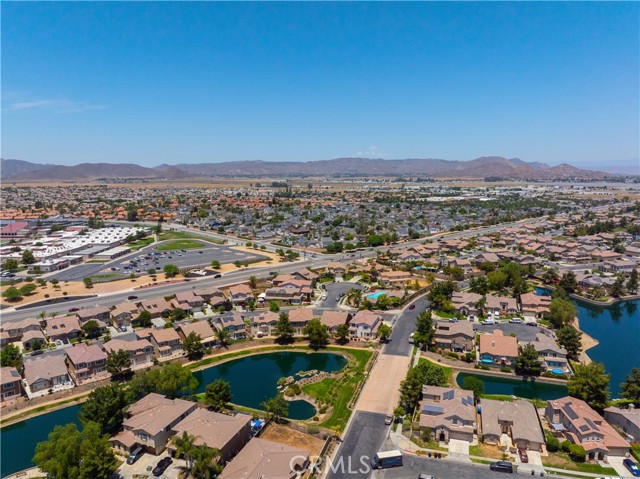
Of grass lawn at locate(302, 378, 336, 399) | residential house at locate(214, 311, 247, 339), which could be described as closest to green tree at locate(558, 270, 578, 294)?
grass lawn at locate(302, 378, 336, 399)

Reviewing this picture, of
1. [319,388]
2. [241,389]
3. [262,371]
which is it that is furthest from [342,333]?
[241,389]

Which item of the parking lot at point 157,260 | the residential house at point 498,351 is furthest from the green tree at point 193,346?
the parking lot at point 157,260

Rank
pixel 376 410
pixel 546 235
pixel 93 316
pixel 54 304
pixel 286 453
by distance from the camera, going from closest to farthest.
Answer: pixel 286 453, pixel 376 410, pixel 93 316, pixel 54 304, pixel 546 235

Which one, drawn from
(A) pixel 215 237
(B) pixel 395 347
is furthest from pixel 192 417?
Result: (A) pixel 215 237

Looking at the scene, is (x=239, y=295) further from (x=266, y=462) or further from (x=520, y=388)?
(x=520, y=388)

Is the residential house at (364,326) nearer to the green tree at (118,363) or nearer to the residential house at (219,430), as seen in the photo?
the residential house at (219,430)

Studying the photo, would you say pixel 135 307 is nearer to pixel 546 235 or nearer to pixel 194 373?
pixel 194 373
